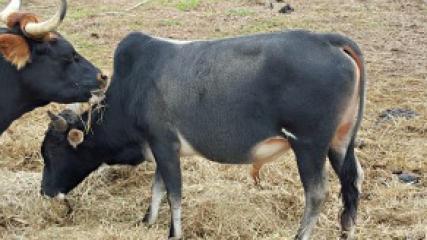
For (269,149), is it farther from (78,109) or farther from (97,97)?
(78,109)

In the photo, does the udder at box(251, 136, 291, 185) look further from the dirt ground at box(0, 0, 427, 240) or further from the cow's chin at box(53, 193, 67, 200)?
the cow's chin at box(53, 193, 67, 200)

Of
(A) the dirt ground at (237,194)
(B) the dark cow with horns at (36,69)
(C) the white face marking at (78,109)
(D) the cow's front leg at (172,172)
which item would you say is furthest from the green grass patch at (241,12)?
(D) the cow's front leg at (172,172)

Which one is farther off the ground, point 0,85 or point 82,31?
point 0,85

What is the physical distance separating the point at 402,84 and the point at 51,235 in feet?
19.7

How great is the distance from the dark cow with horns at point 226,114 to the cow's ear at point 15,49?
0.66 m

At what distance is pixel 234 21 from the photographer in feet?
47.5

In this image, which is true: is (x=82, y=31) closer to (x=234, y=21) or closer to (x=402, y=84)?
A: (x=234, y=21)

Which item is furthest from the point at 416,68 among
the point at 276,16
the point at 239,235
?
the point at 239,235

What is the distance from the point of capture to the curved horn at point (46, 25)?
5492 millimetres

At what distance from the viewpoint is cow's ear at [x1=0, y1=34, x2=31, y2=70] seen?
5496 mm

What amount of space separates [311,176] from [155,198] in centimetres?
149

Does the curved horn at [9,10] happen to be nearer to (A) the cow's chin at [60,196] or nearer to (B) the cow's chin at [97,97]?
(B) the cow's chin at [97,97]

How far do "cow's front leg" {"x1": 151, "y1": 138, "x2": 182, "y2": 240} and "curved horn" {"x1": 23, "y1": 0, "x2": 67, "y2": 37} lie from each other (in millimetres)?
1179

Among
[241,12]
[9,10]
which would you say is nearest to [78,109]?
[9,10]
